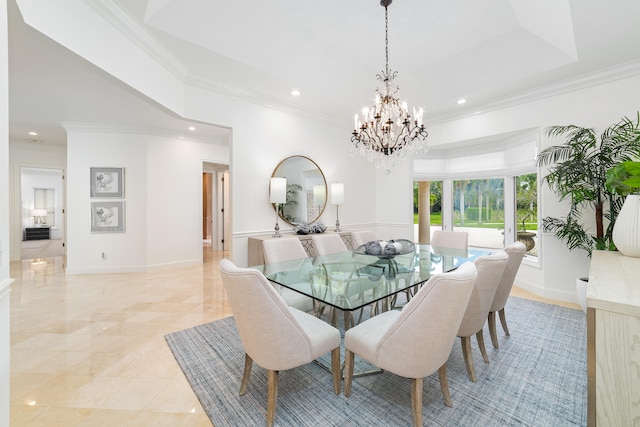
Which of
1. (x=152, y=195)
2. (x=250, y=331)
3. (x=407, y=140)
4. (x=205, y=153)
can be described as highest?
(x=205, y=153)

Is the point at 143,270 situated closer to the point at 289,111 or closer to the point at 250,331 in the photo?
the point at 289,111

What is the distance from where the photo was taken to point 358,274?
225cm

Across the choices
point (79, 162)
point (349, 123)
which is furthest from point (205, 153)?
point (349, 123)

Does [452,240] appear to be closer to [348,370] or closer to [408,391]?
[408,391]

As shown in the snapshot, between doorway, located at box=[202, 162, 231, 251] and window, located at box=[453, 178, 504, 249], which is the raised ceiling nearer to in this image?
window, located at box=[453, 178, 504, 249]

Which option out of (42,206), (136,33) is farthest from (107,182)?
(42,206)

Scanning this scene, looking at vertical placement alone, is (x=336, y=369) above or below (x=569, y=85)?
below

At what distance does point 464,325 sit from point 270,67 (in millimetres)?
3246

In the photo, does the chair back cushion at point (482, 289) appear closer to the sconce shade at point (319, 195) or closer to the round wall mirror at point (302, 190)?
the round wall mirror at point (302, 190)

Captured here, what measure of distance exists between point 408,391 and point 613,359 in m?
1.21

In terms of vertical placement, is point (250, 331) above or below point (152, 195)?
below

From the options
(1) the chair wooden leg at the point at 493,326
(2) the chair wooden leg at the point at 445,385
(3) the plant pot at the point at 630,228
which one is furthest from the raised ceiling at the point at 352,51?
(2) the chair wooden leg at the point at 445,385

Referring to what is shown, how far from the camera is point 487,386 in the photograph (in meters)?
1.83

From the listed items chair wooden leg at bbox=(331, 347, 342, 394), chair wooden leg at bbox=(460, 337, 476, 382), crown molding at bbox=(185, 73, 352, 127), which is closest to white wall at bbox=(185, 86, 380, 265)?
crown molding at bbox=(185, 73, 352, 127)
